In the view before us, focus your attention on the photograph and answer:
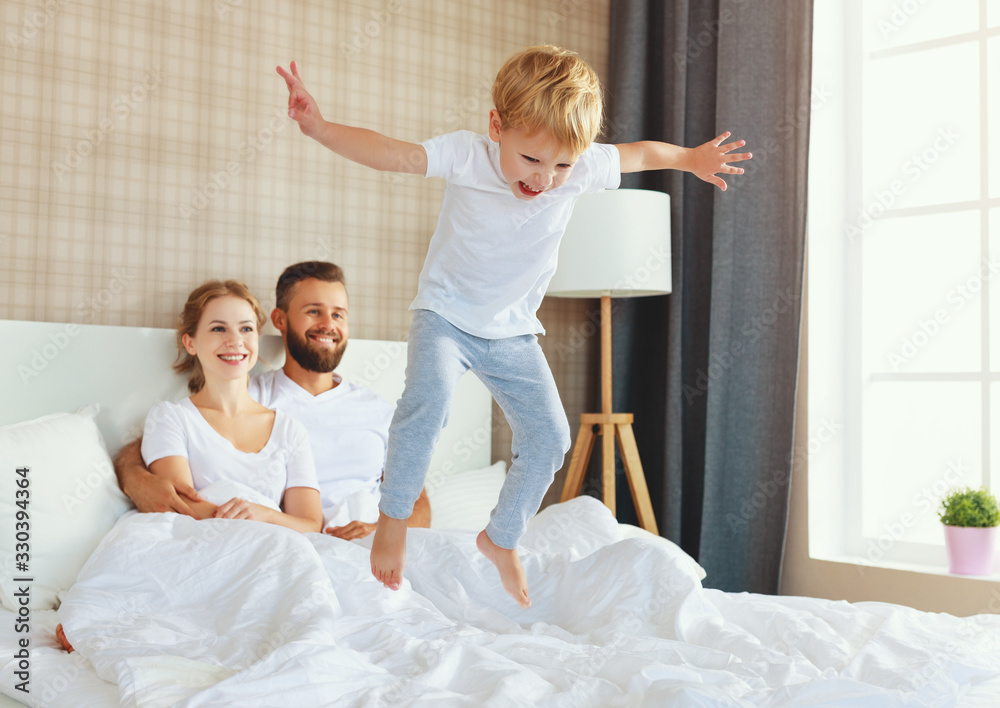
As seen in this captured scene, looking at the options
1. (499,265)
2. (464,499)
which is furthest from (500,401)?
(464,499)

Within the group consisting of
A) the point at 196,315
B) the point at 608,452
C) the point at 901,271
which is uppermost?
the point at 901,271

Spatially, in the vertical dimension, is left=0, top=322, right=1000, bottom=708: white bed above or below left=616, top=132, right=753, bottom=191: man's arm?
below

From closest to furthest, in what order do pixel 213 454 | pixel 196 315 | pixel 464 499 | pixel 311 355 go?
pixel 213 454 → pixel 196 315 → pixel 311 355 → pixel 464 499

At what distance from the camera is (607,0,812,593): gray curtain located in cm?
287

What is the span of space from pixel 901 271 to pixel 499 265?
5.95 feet

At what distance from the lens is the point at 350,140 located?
57.5 inches

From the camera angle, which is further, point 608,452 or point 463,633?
point 608,452

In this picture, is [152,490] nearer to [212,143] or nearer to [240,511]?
[240,511]

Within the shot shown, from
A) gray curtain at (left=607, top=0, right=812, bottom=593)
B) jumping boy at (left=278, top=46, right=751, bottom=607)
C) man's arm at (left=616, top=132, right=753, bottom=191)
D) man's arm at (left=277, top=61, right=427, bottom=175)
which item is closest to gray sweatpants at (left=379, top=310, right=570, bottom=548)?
jumping boy at (left=278, top=46, right=751, bottom=607)

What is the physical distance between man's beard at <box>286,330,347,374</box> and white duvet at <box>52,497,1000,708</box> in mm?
686

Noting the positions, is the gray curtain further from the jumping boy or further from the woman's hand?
the woman's hand

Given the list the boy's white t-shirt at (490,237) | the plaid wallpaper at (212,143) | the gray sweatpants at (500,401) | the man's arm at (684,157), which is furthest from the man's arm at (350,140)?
the plaid wallpaper at (212,143)

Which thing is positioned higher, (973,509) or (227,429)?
(227,429)

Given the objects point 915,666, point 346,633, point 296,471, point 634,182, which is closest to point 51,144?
point 296,471
